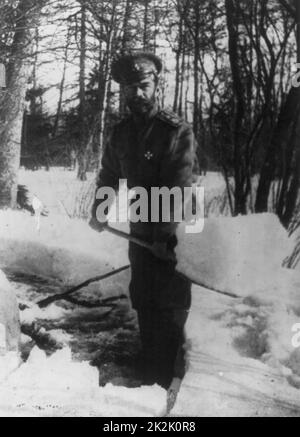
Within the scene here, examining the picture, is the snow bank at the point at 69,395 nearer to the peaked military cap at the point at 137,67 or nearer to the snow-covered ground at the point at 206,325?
the snow-covered ground at the point at 206,325

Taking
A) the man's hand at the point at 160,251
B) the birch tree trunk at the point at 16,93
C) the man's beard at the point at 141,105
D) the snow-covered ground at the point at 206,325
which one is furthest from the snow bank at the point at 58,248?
the man's beard at the point at 141,105

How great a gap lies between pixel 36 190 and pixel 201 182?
2.98 ft

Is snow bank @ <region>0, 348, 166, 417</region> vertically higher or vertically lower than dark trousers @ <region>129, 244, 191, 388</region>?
lower

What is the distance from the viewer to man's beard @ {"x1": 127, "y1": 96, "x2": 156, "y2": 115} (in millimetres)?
2064

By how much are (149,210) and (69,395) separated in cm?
98

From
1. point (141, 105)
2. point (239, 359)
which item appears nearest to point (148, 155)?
point (141, 105)

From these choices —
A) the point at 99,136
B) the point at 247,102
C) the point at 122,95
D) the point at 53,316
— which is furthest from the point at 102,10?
the point at 53,316

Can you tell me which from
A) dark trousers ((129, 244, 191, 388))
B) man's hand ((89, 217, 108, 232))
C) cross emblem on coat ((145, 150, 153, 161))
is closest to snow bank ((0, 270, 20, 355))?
man's hand ((89, 217, 108, 232))

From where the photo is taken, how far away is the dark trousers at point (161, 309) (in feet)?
7.23

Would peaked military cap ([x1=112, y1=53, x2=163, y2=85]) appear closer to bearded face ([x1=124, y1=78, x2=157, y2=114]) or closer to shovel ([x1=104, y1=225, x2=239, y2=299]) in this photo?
bearded face ([x1=124, y1=78, x2=157, y2=114])

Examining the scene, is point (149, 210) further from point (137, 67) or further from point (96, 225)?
point (137, 67)

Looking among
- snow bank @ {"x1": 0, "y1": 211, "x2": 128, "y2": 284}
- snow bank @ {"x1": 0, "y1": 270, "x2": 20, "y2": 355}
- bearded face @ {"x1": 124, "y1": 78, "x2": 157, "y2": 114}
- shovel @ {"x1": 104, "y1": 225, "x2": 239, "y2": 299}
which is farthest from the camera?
snow bank @ {"x1": 0, "y1": 211, "x2": 128, "y2": 284}

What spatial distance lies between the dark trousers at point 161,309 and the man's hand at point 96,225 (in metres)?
0.17

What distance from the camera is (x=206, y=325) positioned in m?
2.29
